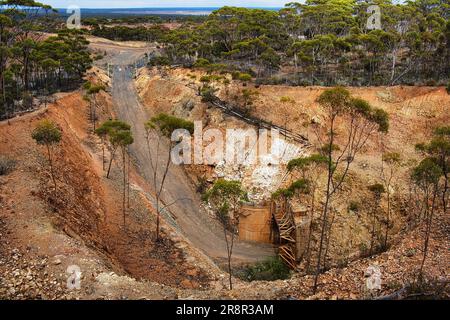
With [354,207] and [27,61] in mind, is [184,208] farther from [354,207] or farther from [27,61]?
[27,61]

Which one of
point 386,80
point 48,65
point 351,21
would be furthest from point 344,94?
point 351,21

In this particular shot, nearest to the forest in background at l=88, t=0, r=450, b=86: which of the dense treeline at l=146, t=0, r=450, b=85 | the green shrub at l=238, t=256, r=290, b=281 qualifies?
the dense treeline at l=146, t=0, r=450, b=85

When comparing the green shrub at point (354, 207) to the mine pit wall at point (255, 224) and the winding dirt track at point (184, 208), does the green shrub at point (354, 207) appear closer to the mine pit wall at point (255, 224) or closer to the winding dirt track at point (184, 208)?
the winding dirt track at point (184, 208)

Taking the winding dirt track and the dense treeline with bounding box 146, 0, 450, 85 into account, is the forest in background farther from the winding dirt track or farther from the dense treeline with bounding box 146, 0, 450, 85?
the winding dirt track

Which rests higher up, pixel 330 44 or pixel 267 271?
pixel 330 44

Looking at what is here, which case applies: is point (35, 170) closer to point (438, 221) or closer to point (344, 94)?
point (344, 94)

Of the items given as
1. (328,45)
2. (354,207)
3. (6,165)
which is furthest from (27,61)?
(354,207)

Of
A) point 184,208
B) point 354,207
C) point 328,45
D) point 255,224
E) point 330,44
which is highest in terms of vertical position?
point 330,44

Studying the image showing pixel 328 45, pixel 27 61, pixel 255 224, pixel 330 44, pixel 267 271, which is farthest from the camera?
pixel 328 45
